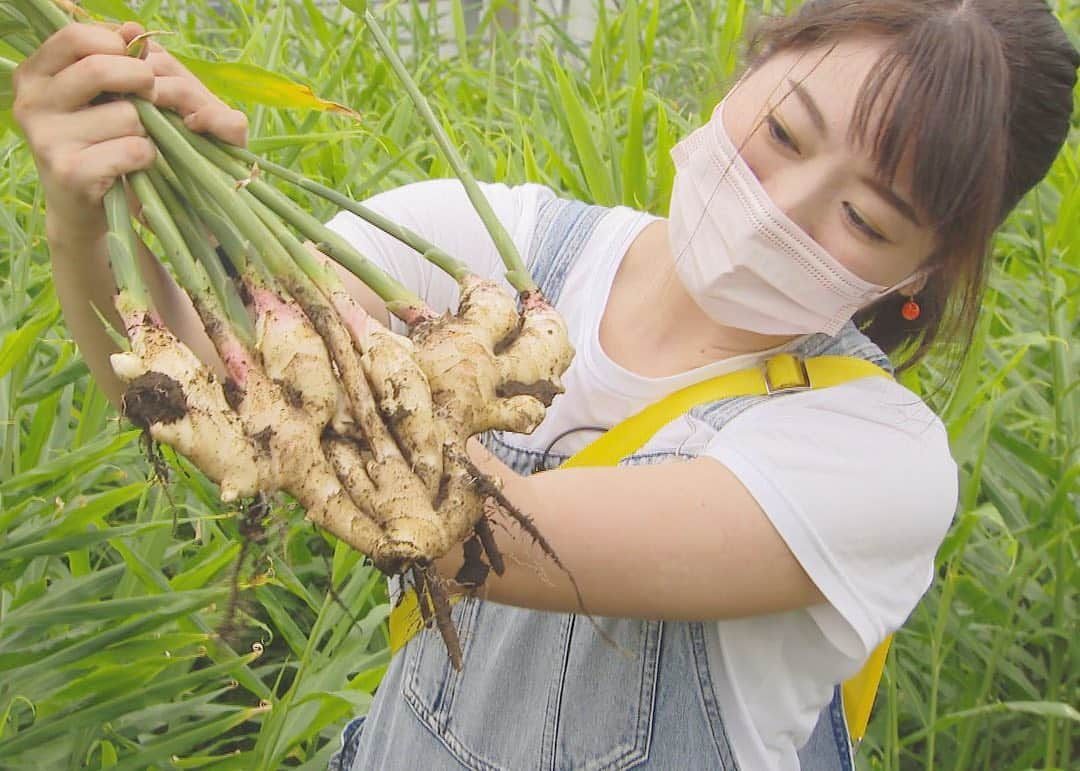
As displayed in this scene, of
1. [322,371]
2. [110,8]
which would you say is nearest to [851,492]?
[322,371]

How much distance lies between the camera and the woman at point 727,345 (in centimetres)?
80

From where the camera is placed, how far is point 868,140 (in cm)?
89

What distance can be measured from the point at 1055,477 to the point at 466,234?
0.88 metres

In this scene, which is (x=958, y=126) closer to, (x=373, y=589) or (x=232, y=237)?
(x=232, y=237)

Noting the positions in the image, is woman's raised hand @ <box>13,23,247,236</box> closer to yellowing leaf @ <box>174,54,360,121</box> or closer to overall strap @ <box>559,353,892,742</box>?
yellowing leaf @ <box>174,54,360,121</box>

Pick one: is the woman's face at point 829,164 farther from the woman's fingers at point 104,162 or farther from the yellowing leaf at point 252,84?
the woman's fingers at point 104,162

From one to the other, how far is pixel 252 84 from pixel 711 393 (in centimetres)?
41

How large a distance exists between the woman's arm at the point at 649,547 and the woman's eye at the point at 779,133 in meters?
0.25

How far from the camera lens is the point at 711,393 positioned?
3.14 ft

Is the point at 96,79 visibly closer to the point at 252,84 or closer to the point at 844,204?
A: the point at 252,84

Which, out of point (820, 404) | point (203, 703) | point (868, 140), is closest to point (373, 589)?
point (203, 703)

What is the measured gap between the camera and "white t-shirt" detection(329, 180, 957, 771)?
0.86 metres

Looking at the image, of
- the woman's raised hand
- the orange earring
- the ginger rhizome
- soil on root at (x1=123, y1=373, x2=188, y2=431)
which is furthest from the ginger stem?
the orange earring

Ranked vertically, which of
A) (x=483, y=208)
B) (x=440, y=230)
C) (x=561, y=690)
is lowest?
(x=561, y=690)
